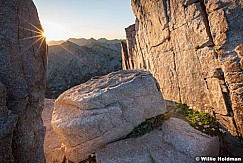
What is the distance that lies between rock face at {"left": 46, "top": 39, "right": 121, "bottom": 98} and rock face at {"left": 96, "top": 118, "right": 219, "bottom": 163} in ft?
139

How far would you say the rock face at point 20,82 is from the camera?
5.04 meters

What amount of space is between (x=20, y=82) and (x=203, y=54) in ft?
29.7

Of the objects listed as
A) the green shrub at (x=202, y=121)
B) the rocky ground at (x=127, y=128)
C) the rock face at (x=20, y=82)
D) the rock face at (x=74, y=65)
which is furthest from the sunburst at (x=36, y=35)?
the rock face at (x=74, y=65)

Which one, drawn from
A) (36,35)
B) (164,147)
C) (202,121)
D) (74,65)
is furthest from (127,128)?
(74,65)

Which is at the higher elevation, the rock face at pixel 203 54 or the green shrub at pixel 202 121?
the rock face at pixel 203 54

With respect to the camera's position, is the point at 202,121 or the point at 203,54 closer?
the point at 203,54

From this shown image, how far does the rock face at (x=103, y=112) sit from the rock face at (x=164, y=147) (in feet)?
2.32

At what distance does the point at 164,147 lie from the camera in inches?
324

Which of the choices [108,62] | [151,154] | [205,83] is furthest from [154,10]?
[108,62]

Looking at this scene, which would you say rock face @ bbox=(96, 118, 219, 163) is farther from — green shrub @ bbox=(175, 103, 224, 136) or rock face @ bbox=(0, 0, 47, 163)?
rock face @ bbox=(0, 0, 47, 163)

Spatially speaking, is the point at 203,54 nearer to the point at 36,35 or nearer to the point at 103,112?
the point at 103,112

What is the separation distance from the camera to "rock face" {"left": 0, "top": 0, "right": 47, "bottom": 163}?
16.5 ft

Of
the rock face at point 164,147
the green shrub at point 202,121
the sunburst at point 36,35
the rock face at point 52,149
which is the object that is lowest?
the rock face at point 52,149

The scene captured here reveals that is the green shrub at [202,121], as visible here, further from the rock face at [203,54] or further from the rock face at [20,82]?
the rock face at [20,82]
